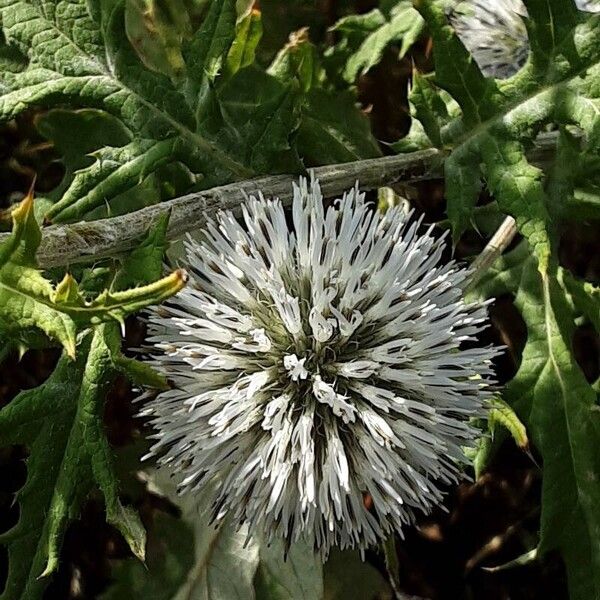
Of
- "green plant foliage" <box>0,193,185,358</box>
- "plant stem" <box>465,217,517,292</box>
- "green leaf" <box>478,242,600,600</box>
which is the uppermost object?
"green plant foliage" <box>0,193,185,358</box>

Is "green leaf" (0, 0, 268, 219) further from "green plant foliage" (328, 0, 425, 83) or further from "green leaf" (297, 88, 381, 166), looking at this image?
"green plant foliage" (328, 0, 425, 83)

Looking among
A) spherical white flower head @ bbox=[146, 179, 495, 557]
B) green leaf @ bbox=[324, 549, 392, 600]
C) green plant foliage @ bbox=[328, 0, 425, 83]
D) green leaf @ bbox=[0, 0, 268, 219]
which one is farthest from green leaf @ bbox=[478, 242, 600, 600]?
green leaf @ bbox=[0, 0, 268, 219]

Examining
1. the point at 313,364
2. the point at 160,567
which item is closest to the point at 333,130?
the point at 313,364

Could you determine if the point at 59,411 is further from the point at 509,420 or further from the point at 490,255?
the point at 490,255

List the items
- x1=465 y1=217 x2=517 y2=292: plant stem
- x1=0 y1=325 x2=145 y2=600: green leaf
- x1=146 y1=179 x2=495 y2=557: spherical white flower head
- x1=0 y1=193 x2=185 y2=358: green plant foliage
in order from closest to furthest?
1. x1=0 y1=193 x2=185 y2=358: green plant foliage
2. x1=146 y1=179 x2=495 y2=557: spherical white flower head
3. x1=0 y1=325 x2=145 y2=600: green leaf
4. x1=465 y1=217 x2=517 y2=292: plant stem

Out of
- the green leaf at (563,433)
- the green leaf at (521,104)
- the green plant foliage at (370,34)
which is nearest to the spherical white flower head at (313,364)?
the green leaf at (521,104)
